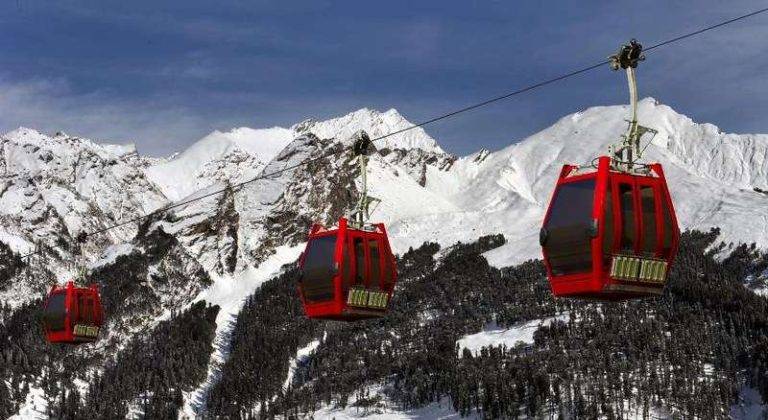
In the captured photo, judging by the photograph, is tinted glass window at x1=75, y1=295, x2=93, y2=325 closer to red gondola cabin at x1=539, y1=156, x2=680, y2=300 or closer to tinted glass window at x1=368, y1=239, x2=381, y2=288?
tinted glass window at x1=368, y1=239, x2=381, y2=288

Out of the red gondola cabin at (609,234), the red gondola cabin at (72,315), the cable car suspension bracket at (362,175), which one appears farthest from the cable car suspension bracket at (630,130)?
the red gondola cabin at (72,315)

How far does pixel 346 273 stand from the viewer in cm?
4031

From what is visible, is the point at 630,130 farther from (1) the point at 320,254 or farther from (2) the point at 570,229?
(1) the point at 320,254

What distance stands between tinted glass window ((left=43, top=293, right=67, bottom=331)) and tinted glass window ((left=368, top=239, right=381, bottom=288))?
104 ft

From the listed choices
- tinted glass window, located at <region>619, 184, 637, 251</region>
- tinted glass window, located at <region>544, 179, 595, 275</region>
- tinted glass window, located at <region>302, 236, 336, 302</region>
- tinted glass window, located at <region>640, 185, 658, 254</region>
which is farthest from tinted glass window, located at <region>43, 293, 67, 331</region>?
tinted glass window, located at <region>640, 185, 658, 254</region>

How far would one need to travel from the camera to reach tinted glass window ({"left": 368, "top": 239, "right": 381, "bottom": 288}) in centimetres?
4106

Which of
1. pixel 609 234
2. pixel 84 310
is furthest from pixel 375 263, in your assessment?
pixel 84 310

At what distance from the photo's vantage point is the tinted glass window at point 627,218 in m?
31.0

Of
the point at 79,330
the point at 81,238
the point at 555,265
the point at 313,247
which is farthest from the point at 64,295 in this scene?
the point at 555,265

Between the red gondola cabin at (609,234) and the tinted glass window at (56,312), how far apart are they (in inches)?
1676

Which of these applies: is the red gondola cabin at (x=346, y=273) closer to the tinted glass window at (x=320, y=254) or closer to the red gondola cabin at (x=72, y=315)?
the tinted glass window at (x=320, y=254)

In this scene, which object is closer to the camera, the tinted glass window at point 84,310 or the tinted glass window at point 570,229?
the tinted glass window at point 570,229

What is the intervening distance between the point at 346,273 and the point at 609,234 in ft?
41.3

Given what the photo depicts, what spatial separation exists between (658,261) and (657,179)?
8.27ft
